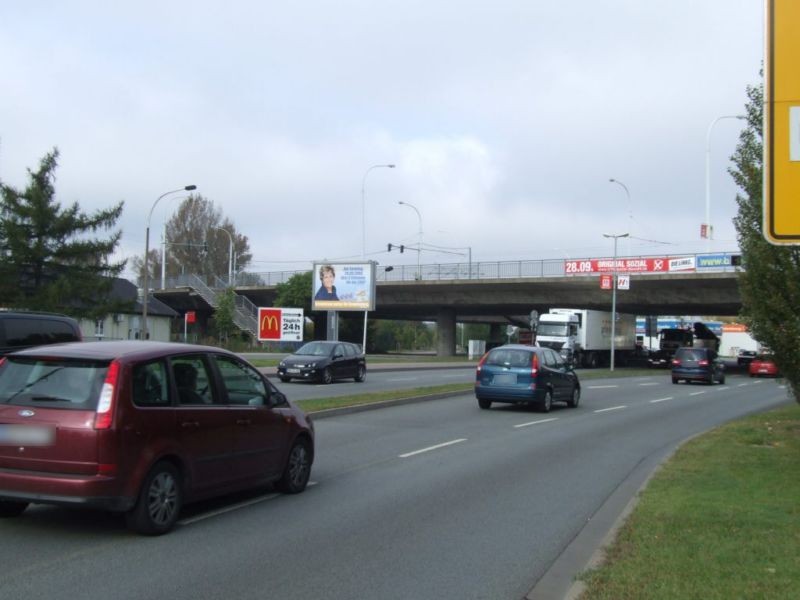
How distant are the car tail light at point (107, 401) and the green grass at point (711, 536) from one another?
389cm

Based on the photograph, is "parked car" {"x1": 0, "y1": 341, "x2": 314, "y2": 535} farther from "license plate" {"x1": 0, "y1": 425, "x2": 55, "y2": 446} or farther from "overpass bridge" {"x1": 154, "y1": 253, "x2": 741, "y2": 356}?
"overpass bridge" {"x1": 154, "y1": 253, "x2": 741, "y2": 356}

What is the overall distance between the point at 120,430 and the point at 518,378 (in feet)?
46.2

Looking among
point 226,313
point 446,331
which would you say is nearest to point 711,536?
point 226,313

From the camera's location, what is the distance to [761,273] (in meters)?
11.6

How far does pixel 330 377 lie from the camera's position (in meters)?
29.2

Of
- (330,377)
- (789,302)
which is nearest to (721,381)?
(330,377)

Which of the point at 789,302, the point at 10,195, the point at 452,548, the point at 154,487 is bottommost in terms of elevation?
the point at 452,548

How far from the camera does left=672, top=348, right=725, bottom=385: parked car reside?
3647cm

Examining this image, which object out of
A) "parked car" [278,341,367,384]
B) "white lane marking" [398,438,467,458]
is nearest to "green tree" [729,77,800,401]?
"white lane marking" [398,438,467,458]

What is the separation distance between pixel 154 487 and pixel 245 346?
4888 cm

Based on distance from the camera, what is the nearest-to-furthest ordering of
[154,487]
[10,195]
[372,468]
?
[154,487] < [372,468] < [10,195]

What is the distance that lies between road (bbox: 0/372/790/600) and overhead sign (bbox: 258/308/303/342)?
29362mm

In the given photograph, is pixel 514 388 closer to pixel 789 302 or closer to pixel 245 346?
pixel 789 302

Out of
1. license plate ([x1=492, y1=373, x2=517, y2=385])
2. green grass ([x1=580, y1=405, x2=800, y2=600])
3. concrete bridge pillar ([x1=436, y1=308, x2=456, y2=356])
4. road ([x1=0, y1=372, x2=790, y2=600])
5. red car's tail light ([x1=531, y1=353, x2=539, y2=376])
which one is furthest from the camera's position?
concrete bridge pillar ([x1=436, y1=308, x2=456, y2=356])
